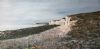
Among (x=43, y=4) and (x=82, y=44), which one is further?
(x=43, y=4)

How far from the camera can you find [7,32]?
2789 millimetres

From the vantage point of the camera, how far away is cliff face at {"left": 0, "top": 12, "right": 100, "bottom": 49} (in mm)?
2639

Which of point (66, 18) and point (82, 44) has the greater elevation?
point (66, 18)

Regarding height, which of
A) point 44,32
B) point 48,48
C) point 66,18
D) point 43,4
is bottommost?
point 48,48

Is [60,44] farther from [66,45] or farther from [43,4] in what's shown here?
[43,4]

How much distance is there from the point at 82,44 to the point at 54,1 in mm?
679

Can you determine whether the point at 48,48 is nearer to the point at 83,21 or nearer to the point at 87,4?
the point at 83,21

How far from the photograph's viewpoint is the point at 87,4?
2.77m

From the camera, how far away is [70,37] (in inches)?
106

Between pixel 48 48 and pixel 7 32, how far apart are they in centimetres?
60

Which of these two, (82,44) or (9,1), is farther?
(9,1)

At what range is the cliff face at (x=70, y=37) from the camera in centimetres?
264

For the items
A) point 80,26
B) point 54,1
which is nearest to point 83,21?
point 80,26

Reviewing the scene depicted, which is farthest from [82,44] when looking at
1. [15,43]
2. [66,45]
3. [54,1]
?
[15,43]
